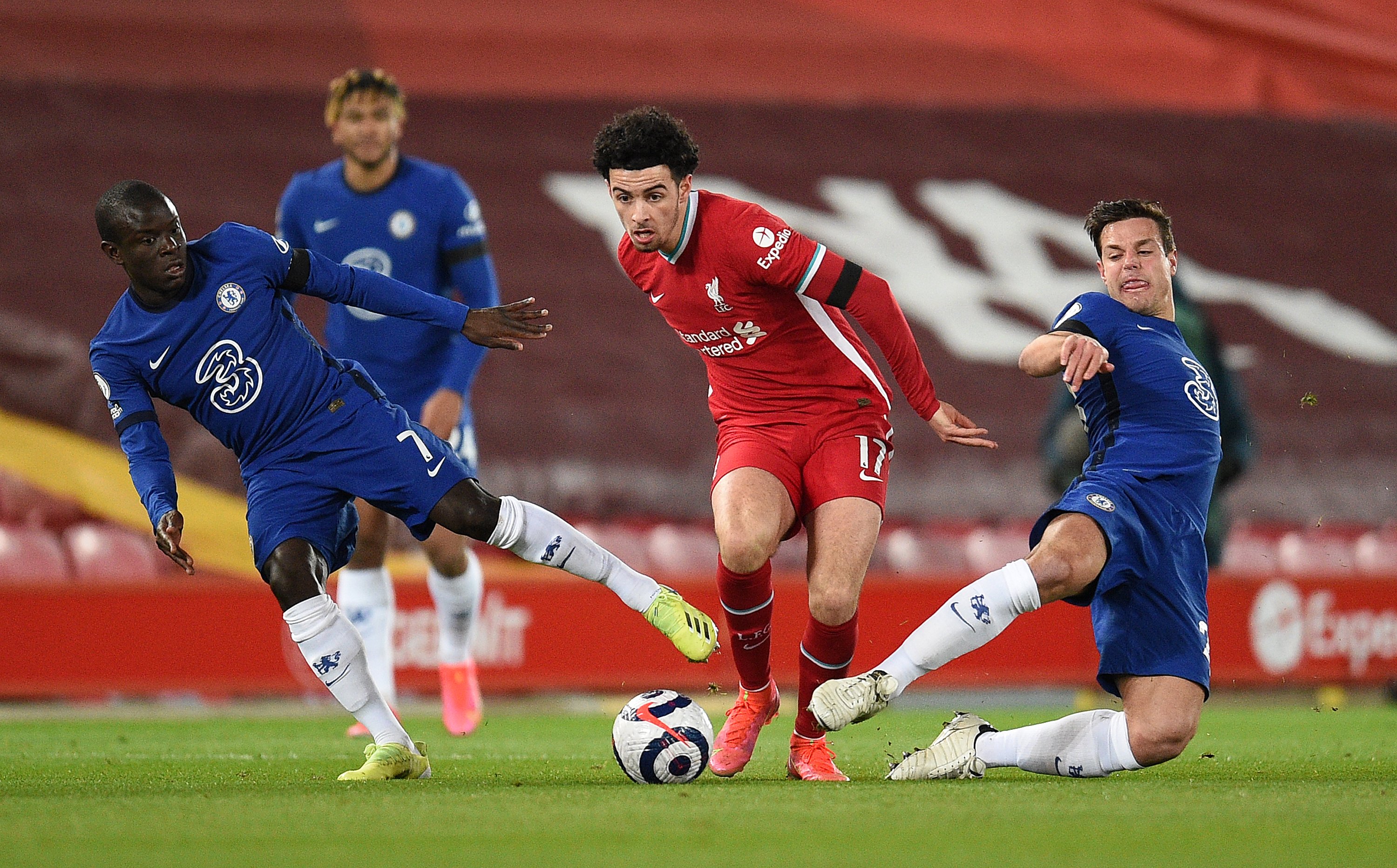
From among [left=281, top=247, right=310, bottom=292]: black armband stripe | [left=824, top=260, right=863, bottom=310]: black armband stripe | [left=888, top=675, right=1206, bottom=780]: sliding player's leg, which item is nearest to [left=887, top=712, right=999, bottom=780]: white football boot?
[left=888, top=675, right=1206, bottom=780]: sliding player's leg

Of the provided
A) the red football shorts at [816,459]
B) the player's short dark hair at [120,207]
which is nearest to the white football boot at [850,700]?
the red football shorts at [816,459]

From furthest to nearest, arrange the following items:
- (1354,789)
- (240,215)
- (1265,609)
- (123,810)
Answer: (240,215)
(1265,609)
(1354,789)
(123,810)

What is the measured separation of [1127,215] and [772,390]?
49.7 inches

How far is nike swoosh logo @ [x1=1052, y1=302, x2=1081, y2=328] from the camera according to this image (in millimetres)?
4633

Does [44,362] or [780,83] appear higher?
[780,83]

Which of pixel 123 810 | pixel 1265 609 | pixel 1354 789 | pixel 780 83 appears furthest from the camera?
pixel 780 83

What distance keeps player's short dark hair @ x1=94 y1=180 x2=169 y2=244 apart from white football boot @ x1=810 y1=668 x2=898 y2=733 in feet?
7.81

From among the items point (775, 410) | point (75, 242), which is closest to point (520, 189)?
point (75, 242)

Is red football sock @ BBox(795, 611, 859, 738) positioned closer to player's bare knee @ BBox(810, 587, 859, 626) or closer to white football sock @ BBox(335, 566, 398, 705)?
player's bare knee @ BBox(810, 587, 859, 626)

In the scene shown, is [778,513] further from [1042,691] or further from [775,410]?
[1042,691]

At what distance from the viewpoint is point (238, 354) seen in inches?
188

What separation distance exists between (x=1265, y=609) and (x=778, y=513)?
19.7 feet

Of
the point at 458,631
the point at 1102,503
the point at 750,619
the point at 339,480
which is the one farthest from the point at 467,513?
the point at 458,631

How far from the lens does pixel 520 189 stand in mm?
13062
